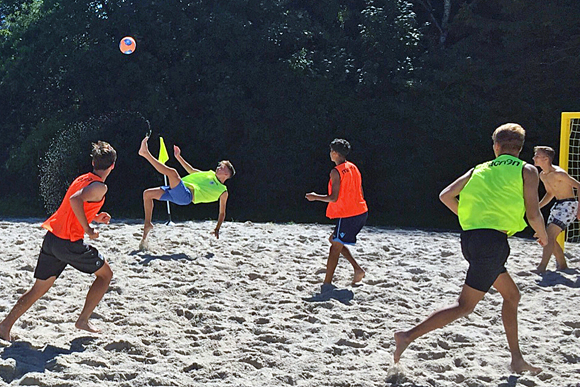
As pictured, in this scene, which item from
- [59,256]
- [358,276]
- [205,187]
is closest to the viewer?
[59,256]

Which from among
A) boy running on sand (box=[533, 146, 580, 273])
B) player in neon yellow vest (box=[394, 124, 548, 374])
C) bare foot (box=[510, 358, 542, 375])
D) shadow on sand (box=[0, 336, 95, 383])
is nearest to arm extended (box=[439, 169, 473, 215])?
player in neon yellow vest (box=[394, 124, 548, 374])

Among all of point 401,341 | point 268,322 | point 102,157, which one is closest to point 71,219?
point 102,157

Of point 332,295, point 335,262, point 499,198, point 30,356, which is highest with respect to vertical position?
point 499,198

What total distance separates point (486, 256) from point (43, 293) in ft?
9.82

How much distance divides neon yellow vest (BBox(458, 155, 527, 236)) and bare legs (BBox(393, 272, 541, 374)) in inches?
14.4

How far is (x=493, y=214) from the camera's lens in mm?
4293

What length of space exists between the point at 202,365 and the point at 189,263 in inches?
131

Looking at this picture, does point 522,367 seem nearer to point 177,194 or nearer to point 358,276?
point 358,276

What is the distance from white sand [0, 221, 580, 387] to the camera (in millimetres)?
4645

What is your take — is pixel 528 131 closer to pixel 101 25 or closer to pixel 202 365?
pixel 101 25

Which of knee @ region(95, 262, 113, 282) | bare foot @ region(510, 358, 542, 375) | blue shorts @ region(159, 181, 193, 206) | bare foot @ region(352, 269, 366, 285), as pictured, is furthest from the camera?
blue shorts @ region(159, 181, 193, 206)

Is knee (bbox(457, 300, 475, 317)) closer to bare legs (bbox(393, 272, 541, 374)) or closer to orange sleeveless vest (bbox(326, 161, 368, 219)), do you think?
bare legs (bbox(393, 272, 541, 374))

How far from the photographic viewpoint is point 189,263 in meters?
8.06

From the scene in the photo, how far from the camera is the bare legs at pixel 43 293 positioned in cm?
505
